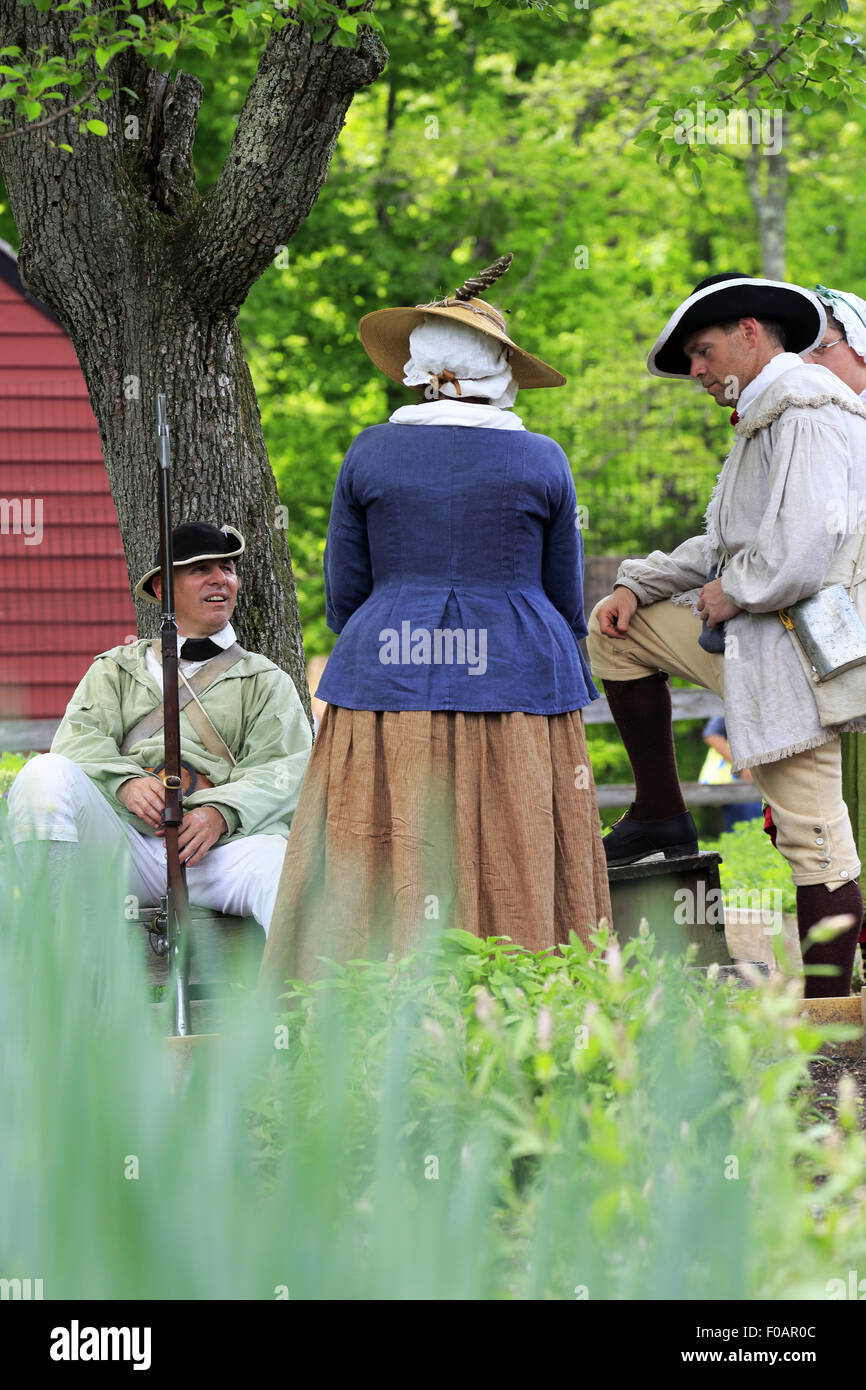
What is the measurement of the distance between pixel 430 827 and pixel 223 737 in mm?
963

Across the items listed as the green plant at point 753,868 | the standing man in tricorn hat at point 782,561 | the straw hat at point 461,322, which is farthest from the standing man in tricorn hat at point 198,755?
the green plant at point 753,868

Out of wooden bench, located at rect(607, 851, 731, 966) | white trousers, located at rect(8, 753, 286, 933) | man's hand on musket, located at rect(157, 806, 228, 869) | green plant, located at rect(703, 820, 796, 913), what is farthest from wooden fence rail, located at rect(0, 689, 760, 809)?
man's hand on musket, located at rect(157, 806, 228, 869)

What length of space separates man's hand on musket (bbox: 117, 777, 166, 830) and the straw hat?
126 cm

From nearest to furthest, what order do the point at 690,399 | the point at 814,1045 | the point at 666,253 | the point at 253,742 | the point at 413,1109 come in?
the point at 814,1045
the point at 413,1109
the point at 253,742
the point at 690,399
the point at 666,253

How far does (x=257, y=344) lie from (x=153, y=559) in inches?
456

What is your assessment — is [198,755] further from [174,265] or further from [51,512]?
[51,512]

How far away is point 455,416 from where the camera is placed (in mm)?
3537

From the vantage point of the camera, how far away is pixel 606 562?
11125 mm

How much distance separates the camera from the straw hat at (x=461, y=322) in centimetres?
358

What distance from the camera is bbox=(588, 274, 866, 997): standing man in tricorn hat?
3521 mm

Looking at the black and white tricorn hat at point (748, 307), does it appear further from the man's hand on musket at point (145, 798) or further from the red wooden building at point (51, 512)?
the red wooden building at point (51, 512)

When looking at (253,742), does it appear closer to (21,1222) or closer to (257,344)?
(21,1222)

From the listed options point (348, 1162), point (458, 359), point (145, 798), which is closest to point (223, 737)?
point (145, 798)
